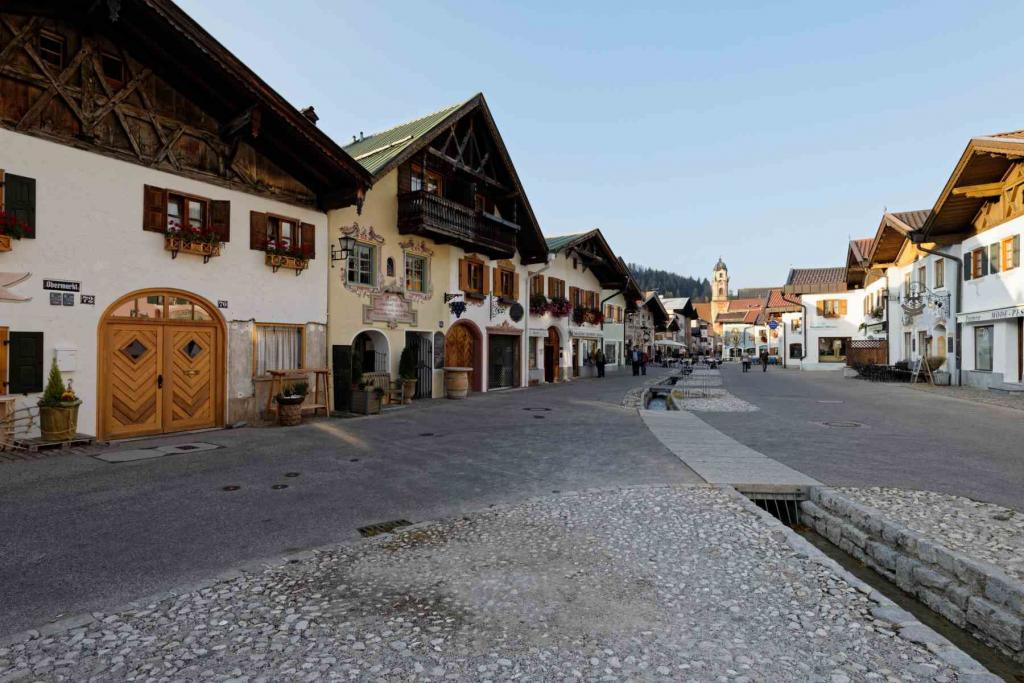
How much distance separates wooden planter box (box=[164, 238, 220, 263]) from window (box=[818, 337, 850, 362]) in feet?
134

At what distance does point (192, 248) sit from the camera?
10836 mm

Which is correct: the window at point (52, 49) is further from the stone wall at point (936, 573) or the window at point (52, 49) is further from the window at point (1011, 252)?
the window at point (1011, 252)

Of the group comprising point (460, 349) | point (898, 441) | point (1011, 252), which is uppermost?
point (1011, 252)

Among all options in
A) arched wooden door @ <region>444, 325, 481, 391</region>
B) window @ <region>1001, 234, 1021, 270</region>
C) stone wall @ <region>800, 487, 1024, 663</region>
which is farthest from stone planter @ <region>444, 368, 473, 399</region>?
window @ <region>1001, 234, 1021, 270</region>

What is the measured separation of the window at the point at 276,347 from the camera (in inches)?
488

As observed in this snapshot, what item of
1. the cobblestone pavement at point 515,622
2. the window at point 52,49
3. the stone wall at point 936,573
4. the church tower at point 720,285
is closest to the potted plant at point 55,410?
the window at point 52,49

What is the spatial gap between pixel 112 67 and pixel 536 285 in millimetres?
16812

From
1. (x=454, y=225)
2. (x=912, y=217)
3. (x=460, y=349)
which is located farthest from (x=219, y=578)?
(x=912, y=217)

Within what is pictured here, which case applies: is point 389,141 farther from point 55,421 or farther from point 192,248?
point 55,421

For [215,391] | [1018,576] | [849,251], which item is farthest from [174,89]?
[849,251]

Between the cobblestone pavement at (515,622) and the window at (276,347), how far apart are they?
28.8ft

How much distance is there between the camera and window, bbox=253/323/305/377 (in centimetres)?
1240

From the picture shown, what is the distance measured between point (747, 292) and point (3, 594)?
152 m

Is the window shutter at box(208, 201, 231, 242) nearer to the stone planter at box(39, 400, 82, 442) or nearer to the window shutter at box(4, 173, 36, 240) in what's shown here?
the window shutter at box(4, 173, 36, 240)
